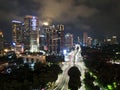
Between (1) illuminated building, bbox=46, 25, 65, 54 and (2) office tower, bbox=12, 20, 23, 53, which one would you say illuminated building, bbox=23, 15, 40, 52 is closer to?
(2) office tower, bbox=12, 20, 23, 53

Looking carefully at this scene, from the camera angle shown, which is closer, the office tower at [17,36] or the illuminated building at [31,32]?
the illuminated building at [31,32]

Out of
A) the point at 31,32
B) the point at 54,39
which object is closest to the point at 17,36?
the point at 31,32

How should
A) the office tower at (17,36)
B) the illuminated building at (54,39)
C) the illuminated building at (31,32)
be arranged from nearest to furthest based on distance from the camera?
the illuminated building at (54,39) → the illuminated building at (31,32) → the office tower at (17,36)

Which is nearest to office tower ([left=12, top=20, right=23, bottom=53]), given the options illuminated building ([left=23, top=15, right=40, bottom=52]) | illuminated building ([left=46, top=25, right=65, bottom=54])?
illuminated building ([left=23, top=15, right=40, bottom=52])

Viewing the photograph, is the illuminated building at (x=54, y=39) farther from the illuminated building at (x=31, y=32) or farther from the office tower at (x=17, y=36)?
the office tower at (x=17, y=36)

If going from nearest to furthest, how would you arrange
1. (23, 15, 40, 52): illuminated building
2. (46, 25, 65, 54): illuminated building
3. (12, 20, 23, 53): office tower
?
(46, 25, 65, 54): illuminated building → (23, 15, 40, 52): illuminated building → (12, 20, 23, 53): office tower

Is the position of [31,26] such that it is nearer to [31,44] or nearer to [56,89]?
[31,44]

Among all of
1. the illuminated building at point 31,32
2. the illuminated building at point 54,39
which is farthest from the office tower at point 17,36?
the illuminated building at point 54,39
